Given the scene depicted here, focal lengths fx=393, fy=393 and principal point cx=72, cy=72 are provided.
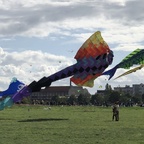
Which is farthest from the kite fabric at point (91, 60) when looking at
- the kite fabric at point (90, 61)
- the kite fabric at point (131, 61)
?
the kite fabric at point (131, 61)

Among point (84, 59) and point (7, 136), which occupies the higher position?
point (84, 59)

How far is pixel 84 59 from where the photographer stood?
102ft


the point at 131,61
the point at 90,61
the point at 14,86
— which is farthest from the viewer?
the point at 14,86

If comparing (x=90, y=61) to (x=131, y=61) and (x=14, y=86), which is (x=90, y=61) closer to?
(x=131, y=61)

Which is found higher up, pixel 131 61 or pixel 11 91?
pixel 131 61

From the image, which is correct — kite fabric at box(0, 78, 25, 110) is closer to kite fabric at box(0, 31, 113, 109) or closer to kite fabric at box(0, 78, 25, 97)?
kite fabric at box(0, 78, 25, 97)

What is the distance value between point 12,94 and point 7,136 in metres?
19.3

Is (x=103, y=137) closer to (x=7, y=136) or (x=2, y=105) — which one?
(x=7, y=136)

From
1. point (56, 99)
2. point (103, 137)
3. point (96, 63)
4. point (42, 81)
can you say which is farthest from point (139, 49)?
point (56, 99)

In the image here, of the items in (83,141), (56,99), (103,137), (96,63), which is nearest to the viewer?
(83,141)

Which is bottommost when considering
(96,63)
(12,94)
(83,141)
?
(83,141)

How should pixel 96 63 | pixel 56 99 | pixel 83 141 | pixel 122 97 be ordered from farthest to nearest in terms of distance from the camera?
pixel 56 99 → pixel 122 97 → pixel 96 63 → pixel 83 141

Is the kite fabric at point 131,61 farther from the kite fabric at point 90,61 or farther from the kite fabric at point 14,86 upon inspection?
the kite fabric at point 14,86

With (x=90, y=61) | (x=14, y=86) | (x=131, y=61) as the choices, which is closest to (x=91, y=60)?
(x=90, y=61)
